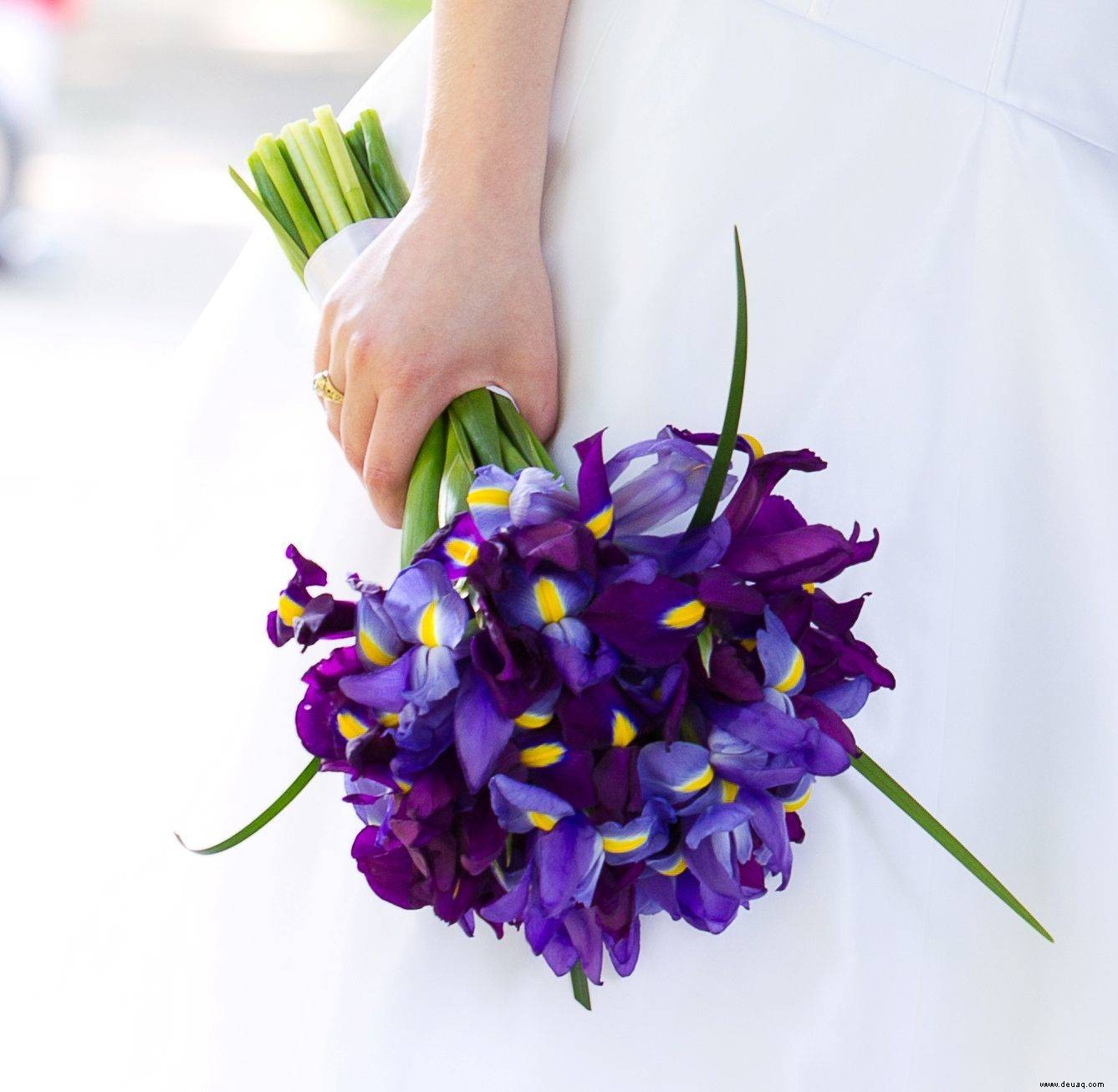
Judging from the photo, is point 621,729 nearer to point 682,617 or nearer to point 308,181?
point 682,617

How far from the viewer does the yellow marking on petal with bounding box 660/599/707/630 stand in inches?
21.2

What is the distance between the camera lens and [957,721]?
713 mm

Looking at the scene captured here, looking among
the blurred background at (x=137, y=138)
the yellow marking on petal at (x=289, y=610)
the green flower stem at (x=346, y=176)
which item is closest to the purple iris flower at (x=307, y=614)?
the yellow marking on petal at (x=289, y=610)

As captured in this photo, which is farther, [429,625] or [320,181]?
[320,181]

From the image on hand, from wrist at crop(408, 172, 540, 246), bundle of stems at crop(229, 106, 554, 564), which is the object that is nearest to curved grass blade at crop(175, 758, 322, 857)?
wrist at crop(408, 172, 540, 246)

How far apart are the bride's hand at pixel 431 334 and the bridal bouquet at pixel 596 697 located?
17 cm

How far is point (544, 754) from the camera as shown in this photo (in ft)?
1.78

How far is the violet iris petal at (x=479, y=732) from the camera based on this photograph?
0.53 metres

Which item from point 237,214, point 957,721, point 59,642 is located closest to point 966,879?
point 957,721

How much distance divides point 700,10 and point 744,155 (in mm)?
112

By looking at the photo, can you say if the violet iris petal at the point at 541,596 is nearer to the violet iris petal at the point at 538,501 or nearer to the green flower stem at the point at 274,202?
the violet iris petal at the point at 538,501

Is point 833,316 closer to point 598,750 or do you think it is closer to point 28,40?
point 598,750

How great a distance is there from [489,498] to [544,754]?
0.41ft

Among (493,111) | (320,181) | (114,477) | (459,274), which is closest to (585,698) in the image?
(459,274)
